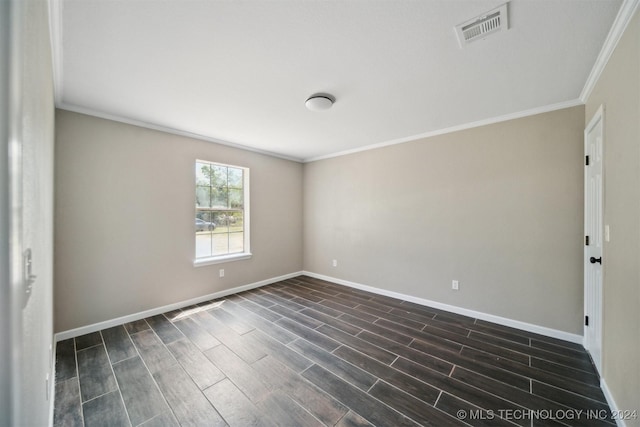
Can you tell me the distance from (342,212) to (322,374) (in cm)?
287

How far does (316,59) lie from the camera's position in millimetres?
1863

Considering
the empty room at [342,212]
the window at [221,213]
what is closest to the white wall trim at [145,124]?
the empty room at [342,212]

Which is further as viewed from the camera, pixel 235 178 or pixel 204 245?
pixel 235 178

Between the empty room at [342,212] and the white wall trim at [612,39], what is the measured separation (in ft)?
0.05

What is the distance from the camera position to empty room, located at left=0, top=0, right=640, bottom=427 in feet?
4.64

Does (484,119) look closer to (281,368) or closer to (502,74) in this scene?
(502,74)

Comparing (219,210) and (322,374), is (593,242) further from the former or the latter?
(219,210)

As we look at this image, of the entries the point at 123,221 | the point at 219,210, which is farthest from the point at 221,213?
the point at 123,221

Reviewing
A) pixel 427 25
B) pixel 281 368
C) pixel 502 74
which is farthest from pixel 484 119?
pixel 281 368

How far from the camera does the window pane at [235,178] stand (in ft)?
13.6

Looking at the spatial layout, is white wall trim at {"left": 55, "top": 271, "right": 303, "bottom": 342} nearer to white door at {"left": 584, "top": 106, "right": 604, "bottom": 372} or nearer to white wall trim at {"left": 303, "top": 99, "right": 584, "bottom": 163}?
white wall trim at {"left": 303, "top": 99, "right": 584, "bottom": 163}

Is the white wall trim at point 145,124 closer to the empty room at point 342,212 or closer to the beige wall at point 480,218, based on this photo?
the empty room at point 342,212

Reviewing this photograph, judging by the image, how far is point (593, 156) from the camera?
2.25m

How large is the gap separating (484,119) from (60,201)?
15.7 feet
